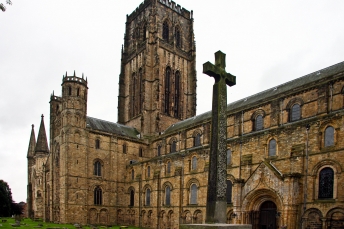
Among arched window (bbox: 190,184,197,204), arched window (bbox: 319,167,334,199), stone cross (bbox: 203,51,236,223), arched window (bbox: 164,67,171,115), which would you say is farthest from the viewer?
arched window (bbox: 164,67,171,115)

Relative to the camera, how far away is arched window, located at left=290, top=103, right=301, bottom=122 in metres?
31.0

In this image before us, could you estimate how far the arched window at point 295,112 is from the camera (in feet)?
102

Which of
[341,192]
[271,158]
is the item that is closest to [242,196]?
[271,158]

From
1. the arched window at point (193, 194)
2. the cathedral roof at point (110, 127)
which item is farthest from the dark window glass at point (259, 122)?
the cathedral roof at point (110, 127)

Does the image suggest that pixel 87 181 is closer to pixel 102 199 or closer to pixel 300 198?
pixel 102 199

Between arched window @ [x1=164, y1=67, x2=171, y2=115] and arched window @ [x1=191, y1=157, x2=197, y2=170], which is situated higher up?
arched window @ [x1=164, y1=67, x2=171, y2=115]

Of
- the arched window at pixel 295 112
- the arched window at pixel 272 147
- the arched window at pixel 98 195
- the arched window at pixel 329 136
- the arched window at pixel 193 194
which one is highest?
the arched window at pixel 295 112

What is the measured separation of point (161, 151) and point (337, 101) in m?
26.4

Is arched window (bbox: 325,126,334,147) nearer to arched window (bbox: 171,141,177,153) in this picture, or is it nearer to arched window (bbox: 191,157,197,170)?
arched window (bbox: 191,157,197,170)

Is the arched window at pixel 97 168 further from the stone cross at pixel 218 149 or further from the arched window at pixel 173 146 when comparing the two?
the stone cross at pixel 218 149

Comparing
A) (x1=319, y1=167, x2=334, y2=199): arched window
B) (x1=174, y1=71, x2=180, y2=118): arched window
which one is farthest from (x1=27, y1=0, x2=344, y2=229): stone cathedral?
(x1=174, y1=71, x2=180, y2=118): arched window

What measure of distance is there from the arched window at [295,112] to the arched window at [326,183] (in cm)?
863

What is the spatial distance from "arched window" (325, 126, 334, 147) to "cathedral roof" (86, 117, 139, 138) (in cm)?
3103

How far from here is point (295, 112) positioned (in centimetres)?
3133
